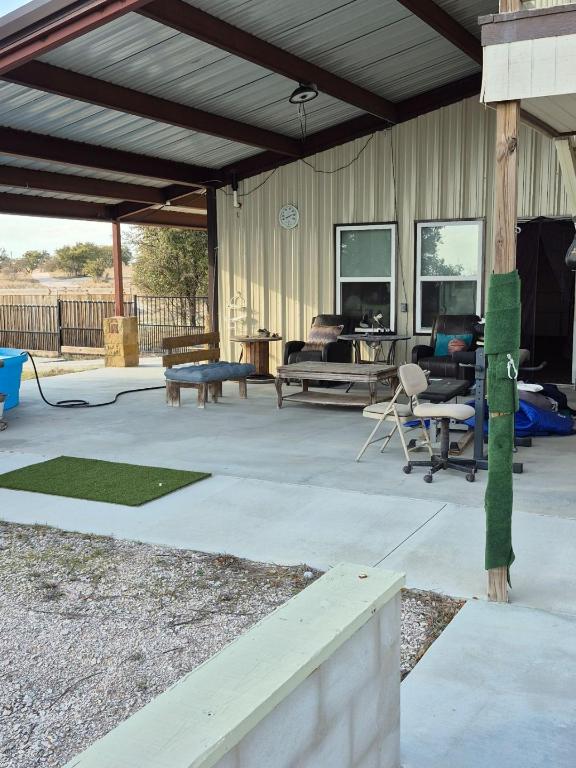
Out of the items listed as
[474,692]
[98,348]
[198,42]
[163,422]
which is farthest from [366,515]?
[98,348]

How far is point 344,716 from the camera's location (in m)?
1.75

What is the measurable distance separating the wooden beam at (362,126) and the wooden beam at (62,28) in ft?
17.4

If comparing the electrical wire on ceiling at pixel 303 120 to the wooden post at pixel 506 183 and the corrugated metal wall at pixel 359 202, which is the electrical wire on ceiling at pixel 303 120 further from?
the wooden post at pixel 506 183

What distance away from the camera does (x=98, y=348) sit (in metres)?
15.2

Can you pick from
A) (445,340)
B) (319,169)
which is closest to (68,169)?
(319,169)

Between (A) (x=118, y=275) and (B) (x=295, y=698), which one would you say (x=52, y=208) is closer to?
(A) (x=118, y=275)

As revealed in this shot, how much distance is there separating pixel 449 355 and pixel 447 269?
1.61 metres

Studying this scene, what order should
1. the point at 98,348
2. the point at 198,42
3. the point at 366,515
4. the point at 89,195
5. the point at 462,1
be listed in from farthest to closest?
the point at 98,348, the point at 89,195, the point at 462,1, the point at 198,42, the point at 366,515

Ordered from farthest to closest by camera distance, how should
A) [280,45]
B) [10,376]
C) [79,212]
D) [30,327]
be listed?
[30,327] < [79,212] < [10,376] < [280,45]

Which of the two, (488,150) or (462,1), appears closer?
(462,1)

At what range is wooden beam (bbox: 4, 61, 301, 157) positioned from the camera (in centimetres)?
657

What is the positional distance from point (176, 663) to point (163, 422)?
502cm

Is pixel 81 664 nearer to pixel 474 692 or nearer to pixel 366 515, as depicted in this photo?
pixel 474 692

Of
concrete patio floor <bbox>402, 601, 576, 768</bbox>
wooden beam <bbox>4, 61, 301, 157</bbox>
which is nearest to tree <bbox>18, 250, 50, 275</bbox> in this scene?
wooden beam <bbox>4, 61, 301, 157</bbox>
